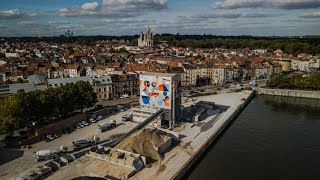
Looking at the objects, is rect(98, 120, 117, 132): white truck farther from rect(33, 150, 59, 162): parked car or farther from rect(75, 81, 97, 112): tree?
rect(33, 150, 59, 162): parked car

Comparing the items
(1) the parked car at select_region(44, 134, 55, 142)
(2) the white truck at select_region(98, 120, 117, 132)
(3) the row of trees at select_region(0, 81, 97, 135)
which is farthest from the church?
(1) the parked car at select_region(44, 134, 55, 142)

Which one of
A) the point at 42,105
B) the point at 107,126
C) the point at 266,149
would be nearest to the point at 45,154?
the point at 42,105

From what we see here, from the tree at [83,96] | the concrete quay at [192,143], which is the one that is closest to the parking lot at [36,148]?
the tree at [83,96]

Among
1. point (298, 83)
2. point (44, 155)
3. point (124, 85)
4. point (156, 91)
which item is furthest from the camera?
point (298, 83)

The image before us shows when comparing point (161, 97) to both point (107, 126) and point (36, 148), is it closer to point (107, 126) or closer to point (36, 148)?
point (107, 126)

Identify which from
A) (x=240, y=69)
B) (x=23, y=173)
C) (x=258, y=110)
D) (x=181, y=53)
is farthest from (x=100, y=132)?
(x=181, y=53)

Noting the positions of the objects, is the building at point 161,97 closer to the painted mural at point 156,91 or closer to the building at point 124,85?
the painted mural at point 156,91
